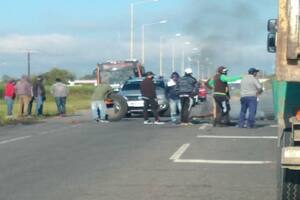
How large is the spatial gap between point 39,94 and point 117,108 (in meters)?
5.62

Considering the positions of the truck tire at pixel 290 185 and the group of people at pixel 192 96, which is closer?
the truck tire at pixel 290 185

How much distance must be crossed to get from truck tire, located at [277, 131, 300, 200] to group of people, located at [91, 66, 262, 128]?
44.6 ft

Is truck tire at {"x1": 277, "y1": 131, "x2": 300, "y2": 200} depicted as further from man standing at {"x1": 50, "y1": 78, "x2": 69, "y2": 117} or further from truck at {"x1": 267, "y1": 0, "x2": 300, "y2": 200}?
man standing at {"x1": 50, "y1": 78, "x2": 69, "y2": 117}

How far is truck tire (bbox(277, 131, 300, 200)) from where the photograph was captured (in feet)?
27.1

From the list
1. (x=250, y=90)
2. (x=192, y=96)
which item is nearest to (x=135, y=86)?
(x=192, y=96)

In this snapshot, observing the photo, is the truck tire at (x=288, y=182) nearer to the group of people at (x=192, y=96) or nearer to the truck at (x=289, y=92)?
the truck at (x=289, y=92)

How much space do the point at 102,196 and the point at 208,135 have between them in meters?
9.83

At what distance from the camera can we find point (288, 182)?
8.39 metres

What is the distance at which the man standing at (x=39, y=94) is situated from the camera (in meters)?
33.7

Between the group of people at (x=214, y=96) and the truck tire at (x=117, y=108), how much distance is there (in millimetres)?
1279

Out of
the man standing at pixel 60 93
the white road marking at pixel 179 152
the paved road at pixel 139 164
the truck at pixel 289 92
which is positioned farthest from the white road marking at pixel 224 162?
the man standing at pixel 60 93

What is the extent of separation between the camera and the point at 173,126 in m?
24.3

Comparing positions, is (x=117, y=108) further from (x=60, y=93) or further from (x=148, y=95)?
(x=60, y=93)

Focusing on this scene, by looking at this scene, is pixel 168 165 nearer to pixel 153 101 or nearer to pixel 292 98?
pixel 292 98
